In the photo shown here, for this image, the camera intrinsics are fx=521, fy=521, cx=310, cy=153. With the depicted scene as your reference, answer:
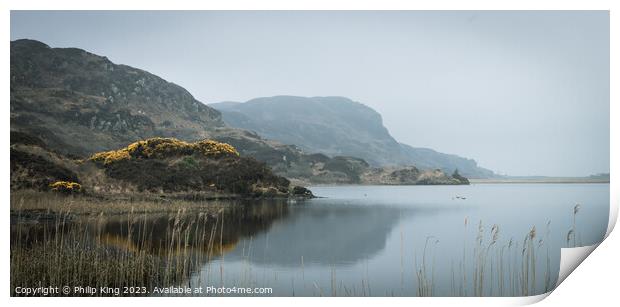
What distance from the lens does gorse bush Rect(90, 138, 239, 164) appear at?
1199 cm

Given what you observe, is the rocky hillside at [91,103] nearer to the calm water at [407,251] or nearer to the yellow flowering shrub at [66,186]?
the yellow flowering shrub at [66,186]

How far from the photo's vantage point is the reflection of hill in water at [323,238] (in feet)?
27.0

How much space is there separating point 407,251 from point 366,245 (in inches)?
29.5

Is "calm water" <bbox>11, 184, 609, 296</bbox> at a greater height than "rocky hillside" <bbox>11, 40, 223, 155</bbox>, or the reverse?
"rocky hillside" <bbox>11, 40, 223, 155</bbox>

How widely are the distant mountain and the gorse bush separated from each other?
1.15 m

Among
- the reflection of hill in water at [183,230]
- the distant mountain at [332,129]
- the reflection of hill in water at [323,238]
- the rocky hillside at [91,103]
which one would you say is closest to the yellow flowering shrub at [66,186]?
the rocky hillside at [91,103]

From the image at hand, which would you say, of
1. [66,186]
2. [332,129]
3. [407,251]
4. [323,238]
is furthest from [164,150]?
[407,251]

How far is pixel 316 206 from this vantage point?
49.2 feet

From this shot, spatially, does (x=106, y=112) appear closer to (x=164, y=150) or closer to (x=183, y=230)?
(x=164, y=150)

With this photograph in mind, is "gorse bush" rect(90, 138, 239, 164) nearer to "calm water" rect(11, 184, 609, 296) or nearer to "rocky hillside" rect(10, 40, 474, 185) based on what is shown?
"rocky hillside" rect(10, 40, 474, 185)

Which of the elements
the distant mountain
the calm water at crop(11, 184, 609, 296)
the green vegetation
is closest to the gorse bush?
the green vegetation

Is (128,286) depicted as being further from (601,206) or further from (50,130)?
(601,206)

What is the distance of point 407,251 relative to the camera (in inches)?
341

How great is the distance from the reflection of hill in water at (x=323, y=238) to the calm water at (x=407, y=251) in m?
0.02
